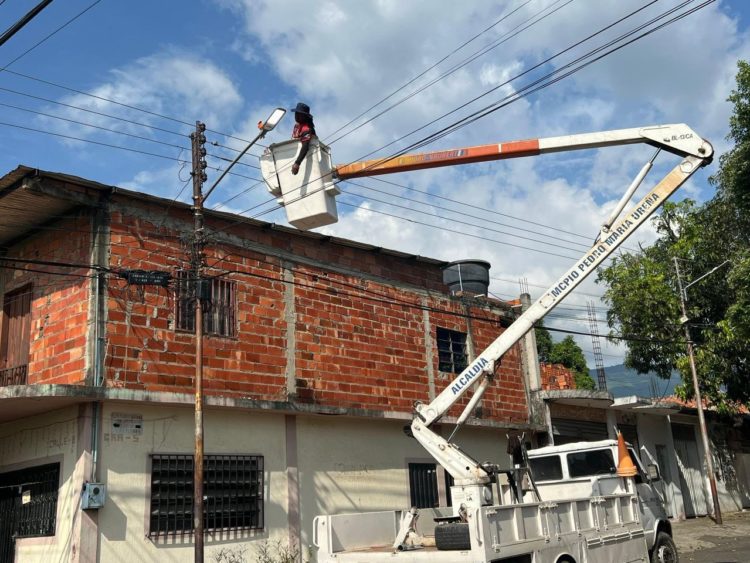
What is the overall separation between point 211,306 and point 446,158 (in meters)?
5.45

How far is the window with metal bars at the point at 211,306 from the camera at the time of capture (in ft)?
43.0

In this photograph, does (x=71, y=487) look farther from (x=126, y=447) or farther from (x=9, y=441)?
(x=9, y=441)

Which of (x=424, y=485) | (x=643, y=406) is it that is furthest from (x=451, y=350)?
(x=643, y=406)

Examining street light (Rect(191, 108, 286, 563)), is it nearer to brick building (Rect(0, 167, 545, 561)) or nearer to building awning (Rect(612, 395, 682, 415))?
brick building (Rect(0, 167, 545, 561))

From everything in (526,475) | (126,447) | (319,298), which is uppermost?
(319,298)

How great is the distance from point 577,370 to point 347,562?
119 ft

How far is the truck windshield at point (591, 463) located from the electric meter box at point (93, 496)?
7.60m

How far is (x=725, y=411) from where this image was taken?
2447 centimetres

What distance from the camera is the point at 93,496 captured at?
11.1 m

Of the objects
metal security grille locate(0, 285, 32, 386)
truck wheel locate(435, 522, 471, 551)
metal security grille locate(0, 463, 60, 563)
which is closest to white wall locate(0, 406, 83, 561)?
metal security grille locate(0, 463, 60, 563)

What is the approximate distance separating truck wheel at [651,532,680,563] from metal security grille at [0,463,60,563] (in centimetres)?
971

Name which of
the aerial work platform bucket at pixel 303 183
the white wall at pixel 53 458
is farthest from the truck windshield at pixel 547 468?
the white wall at pixel 53 458

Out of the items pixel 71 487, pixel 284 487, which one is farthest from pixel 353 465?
pixel 71 487

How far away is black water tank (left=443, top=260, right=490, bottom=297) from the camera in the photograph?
19.2 meters
